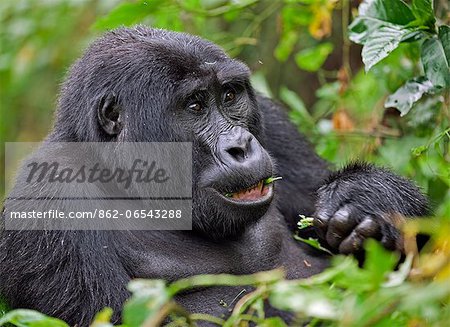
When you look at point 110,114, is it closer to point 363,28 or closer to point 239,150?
point 239,150

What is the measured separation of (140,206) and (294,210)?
114cm

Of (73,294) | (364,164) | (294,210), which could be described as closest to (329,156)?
(294,210)

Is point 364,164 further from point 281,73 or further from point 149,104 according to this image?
point 281,73

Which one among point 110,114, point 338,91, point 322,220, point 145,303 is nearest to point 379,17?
point 322,220

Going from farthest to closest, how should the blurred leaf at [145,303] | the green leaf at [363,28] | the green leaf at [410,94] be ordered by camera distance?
the green leaf at [410,94], the green leaf at [363,28], the blurred leaf at [145,303]

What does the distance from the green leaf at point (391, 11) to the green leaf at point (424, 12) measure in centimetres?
4

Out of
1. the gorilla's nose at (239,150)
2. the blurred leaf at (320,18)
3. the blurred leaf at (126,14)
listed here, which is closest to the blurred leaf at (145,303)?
the gorilla's nose at (239,150)

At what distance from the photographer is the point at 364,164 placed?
13.5 ft

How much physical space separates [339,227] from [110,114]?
121 cm

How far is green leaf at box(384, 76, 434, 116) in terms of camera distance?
13.3 ft

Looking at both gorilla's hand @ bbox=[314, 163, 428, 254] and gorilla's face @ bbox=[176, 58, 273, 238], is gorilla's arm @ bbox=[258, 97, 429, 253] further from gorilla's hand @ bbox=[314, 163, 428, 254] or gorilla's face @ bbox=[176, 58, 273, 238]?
gorilla's face @ bbox=[176, 58, 273, 238]

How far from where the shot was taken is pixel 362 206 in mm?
3705

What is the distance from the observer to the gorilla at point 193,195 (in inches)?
140

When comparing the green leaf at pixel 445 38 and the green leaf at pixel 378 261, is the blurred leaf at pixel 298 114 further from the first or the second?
the green leaf at pixel 378 261
